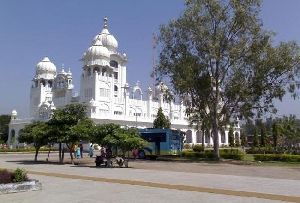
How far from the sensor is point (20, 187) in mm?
14562

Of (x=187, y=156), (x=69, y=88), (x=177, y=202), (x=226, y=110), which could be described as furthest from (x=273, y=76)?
(x=69, y=88)

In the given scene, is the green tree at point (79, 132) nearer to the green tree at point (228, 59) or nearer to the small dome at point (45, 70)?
the green tree at point (228, 59)

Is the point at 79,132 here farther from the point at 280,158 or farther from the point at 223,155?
the point at 280,158

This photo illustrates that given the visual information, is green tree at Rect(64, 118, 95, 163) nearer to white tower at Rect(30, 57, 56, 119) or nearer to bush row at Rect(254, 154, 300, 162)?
bush row at Rect(254, 154, 300, 162)

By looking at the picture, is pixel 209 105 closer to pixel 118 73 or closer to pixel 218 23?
pixel 218 23

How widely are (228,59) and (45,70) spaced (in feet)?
195

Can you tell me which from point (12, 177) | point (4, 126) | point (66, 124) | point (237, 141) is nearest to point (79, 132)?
point (66, 124)

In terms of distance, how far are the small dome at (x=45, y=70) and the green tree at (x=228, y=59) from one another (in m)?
55.1

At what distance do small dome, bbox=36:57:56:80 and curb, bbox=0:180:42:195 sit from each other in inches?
3030

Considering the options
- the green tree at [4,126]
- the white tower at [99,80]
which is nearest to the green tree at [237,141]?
the white tower at [99,80]

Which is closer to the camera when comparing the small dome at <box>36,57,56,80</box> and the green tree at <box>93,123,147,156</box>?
the green tree at <box>93,123,147,156</box>

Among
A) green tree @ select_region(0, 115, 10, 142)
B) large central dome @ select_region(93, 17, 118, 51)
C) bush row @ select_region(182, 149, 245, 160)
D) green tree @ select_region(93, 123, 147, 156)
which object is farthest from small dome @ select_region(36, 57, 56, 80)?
green tree @ select_region(93, 123, 147, 156)

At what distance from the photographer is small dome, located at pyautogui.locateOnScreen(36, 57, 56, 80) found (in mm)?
89625

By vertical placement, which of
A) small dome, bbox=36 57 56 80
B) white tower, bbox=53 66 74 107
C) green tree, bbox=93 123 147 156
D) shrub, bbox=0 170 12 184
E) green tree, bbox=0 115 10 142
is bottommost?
shrub, bbox=0 170 12 184
